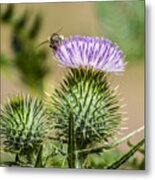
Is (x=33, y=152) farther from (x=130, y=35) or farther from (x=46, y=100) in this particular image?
(x=130, y=35)

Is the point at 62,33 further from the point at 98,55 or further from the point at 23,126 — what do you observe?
the point at 23,126

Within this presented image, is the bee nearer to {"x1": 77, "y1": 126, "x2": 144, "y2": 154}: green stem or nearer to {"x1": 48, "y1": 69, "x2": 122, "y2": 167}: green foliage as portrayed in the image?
{"x1": 48, "y1": 69, "x2": 122, "y2": 167}: green foliage

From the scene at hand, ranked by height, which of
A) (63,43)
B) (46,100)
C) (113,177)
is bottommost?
(113,177)

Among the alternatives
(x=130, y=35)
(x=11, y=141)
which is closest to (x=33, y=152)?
(x=11, y=141)

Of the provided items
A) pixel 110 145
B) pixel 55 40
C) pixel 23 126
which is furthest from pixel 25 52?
pixel 110 145

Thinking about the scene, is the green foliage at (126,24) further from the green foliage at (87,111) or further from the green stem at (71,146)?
the green stem at (71,146)

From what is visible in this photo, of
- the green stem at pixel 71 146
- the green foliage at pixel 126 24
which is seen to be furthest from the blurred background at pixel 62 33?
the green stem at pixel 71 146

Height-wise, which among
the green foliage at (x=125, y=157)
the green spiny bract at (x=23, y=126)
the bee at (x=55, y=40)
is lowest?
the green foliage at (x=125, y=157)
